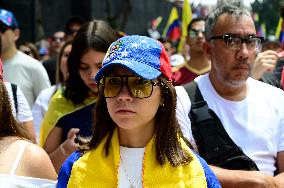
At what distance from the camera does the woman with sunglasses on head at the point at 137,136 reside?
8.88 ft

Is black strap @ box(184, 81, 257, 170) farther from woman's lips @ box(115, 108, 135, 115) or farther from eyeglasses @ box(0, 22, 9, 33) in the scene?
eyeglasses @ box(0, 22, 9, 33)

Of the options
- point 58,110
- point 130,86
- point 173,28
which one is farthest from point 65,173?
point 173,28

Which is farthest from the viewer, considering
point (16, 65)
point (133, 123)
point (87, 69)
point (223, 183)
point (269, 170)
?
point (16, 65)

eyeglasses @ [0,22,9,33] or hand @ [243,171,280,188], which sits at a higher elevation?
eyeglasses @ [0,22,9,33]

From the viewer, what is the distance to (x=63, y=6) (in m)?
21.9

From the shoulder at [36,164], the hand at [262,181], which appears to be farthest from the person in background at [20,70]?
the hand at [262,181]

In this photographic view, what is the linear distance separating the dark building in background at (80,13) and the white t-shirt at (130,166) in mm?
13374

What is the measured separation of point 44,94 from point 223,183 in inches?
99.4

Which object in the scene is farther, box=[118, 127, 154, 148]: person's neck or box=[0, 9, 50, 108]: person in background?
box=[0, 9, 50, 108]: person in background

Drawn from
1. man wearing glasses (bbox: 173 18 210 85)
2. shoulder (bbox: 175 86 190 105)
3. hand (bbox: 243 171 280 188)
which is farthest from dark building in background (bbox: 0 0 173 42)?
hand (bbox: 243 171 280 188)

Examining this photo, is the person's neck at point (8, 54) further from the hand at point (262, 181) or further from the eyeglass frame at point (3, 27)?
the hand at point (262, 181)

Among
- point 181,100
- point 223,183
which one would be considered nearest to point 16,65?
point 181,100

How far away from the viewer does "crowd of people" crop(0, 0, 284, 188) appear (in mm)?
2734

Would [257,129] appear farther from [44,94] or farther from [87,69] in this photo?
[44,94]
